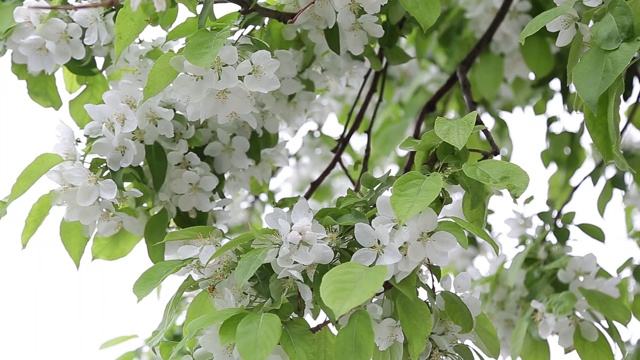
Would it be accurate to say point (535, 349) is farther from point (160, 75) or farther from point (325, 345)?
point (160, 75)

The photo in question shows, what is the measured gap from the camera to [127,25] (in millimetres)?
674

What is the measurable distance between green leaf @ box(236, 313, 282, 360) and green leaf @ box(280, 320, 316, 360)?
0.03 metres

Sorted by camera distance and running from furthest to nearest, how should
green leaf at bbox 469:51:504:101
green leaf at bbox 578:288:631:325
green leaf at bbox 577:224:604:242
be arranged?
1. green leaf at bbox 469:51:504:101
2. green leaf at bbox 577:224:604:242
3. green leaf at bbox 578:288:631:325

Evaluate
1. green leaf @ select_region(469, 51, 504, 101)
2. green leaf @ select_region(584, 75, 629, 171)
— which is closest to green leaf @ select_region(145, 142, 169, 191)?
green leaf @ select_region(584, 75, 629, 171)

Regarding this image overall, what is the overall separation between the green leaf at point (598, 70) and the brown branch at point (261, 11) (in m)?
0.26

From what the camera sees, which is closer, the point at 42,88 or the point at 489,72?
the point at 42,88

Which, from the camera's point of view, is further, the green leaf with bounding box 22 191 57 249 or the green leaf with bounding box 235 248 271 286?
the green leaf with bounding box 22 191 57 249

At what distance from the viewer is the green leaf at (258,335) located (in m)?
0.52

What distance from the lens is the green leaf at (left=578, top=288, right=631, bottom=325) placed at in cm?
84

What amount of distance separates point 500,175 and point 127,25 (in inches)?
12.5

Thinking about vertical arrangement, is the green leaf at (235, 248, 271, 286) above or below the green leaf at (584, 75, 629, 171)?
below

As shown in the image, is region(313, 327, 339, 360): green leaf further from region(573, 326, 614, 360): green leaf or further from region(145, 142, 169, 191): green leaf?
region(573, 326, 614, 360): green leaf

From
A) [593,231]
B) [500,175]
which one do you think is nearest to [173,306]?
[500,175]

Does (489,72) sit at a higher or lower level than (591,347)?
higher
